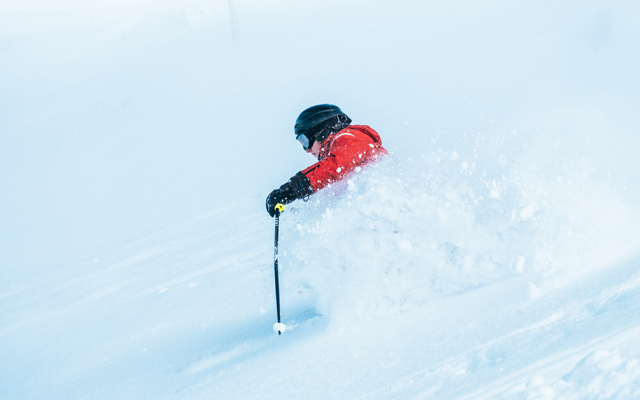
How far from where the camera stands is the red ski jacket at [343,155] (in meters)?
3.10

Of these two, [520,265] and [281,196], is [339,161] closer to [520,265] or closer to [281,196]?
[281,196]

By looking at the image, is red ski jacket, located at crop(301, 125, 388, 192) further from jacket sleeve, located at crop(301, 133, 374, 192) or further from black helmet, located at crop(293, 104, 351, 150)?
black helmet, located at crop(293, 104, 351, 150)

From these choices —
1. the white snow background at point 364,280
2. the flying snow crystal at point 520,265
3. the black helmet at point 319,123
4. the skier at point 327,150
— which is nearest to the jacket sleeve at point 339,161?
the skier at point 327,150

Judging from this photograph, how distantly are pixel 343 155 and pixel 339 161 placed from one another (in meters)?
0.06

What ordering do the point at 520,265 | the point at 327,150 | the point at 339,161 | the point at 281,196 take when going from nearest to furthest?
the point at 520,265 → the point at 281,196 → the point at 339,161 → the point at 327,150

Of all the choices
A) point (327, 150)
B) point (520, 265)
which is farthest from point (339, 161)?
point (520, 265)

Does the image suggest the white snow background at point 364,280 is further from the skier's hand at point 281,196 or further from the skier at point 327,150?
the skier's hand at point 281,196

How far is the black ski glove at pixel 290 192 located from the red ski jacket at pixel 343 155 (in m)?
0.05

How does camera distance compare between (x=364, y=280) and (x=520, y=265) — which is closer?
(x=520, y=265)

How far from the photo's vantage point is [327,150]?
11.1ft

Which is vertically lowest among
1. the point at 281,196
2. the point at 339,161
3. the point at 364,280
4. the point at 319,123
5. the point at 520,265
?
the point at 520,265

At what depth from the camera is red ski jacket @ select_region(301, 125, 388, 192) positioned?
10.2 feet

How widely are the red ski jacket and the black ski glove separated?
0.16 ft

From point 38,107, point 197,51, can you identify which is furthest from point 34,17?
point 197,51
